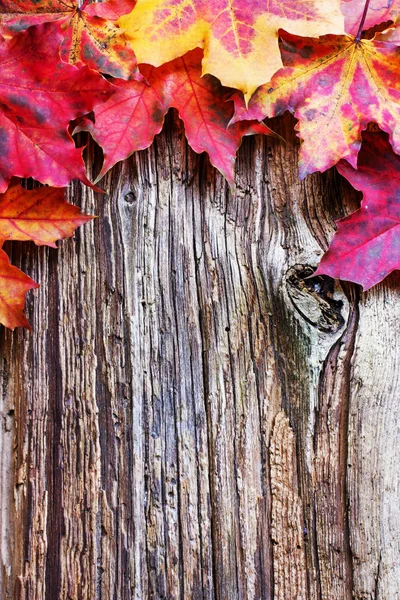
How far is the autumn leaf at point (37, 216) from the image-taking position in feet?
3.86

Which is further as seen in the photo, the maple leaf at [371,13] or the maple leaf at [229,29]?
the maple leaf at [371,13]

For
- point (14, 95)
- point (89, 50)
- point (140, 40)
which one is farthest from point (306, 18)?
point (14, 95)

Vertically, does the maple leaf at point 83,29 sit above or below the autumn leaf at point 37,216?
above

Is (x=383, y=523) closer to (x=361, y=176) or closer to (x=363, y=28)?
(x=361, y=176)

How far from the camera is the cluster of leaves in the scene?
108 cm

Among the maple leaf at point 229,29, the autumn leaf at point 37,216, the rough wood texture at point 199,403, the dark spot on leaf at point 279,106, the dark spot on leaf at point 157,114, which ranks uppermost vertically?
the maple leaf at point 229,29

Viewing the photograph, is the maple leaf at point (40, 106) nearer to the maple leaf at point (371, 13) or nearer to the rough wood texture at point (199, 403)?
the rough wood texture at point (199, 403)

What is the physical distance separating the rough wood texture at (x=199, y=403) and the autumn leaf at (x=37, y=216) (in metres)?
0.08

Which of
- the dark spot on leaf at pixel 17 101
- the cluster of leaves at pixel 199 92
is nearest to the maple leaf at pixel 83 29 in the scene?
the cluster of leaves at pixel 199 92

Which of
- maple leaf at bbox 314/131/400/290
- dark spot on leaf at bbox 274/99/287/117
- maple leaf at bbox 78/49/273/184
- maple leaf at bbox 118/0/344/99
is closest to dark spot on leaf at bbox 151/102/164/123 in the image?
maple leaf at bbox 78/49/273/184

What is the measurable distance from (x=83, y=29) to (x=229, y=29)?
0.33 metres

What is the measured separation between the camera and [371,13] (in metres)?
1.21

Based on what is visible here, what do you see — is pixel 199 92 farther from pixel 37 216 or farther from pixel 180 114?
pixel 37 216

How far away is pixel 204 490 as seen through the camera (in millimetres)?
1179
